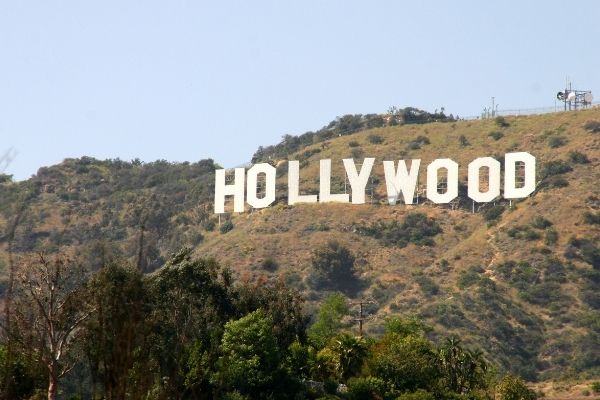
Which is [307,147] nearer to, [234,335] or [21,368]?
[234,335]

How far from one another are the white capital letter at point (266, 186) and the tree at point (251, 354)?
2016 inches

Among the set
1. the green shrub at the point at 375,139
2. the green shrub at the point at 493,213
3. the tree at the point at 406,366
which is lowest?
the tree at the point at 406,366

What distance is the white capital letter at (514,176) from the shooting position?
344ft

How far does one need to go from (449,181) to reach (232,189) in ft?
67.1

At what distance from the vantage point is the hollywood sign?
106137 mm

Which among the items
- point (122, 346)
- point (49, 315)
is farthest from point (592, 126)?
point (122, 346)

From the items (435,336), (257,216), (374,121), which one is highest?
(374,121)

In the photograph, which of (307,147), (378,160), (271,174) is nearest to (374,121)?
(307,147)

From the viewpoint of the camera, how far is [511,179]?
10625 centimetres

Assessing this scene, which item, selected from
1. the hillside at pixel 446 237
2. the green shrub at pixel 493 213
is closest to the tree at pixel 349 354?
the hillside at pixel 446 237

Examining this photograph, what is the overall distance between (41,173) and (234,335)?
108949 millimetres

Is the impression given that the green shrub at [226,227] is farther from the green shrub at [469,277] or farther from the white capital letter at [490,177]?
the white capital letter at [490,177]

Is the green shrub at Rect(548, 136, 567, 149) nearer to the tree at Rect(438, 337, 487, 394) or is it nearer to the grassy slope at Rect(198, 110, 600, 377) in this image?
the grassy slope at Rect(198, 110, 600, 377)

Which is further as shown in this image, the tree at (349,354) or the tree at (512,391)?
the tree at (512,391)
